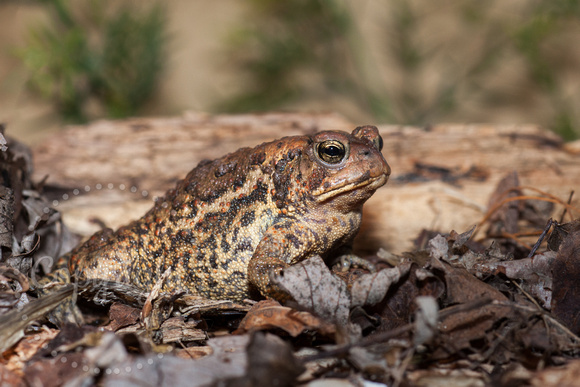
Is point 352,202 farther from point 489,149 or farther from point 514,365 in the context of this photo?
point 489,149

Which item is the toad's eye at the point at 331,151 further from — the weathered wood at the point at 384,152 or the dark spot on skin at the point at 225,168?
the weathered wood at the point at 384,152

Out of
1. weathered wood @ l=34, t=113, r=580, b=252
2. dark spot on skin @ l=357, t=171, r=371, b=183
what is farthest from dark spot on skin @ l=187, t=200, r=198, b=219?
weathered wood @ l=34, t=113, r=580, b=252

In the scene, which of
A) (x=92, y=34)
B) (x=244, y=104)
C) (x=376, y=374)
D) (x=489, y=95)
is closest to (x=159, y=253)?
(x=376, y=374)

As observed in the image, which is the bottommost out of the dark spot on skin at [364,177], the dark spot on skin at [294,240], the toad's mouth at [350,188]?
the dark spot on skin at [294,240]

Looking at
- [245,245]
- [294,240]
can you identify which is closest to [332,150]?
[294,240]

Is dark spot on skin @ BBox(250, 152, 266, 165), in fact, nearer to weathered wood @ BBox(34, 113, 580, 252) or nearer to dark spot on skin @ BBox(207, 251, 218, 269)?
dark spot on skin @ BBox(207, 251, 218, 269)

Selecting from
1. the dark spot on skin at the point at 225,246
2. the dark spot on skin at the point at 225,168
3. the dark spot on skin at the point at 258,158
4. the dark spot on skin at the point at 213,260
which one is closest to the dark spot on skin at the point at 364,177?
the dark spot on skin at the point at 258,158
